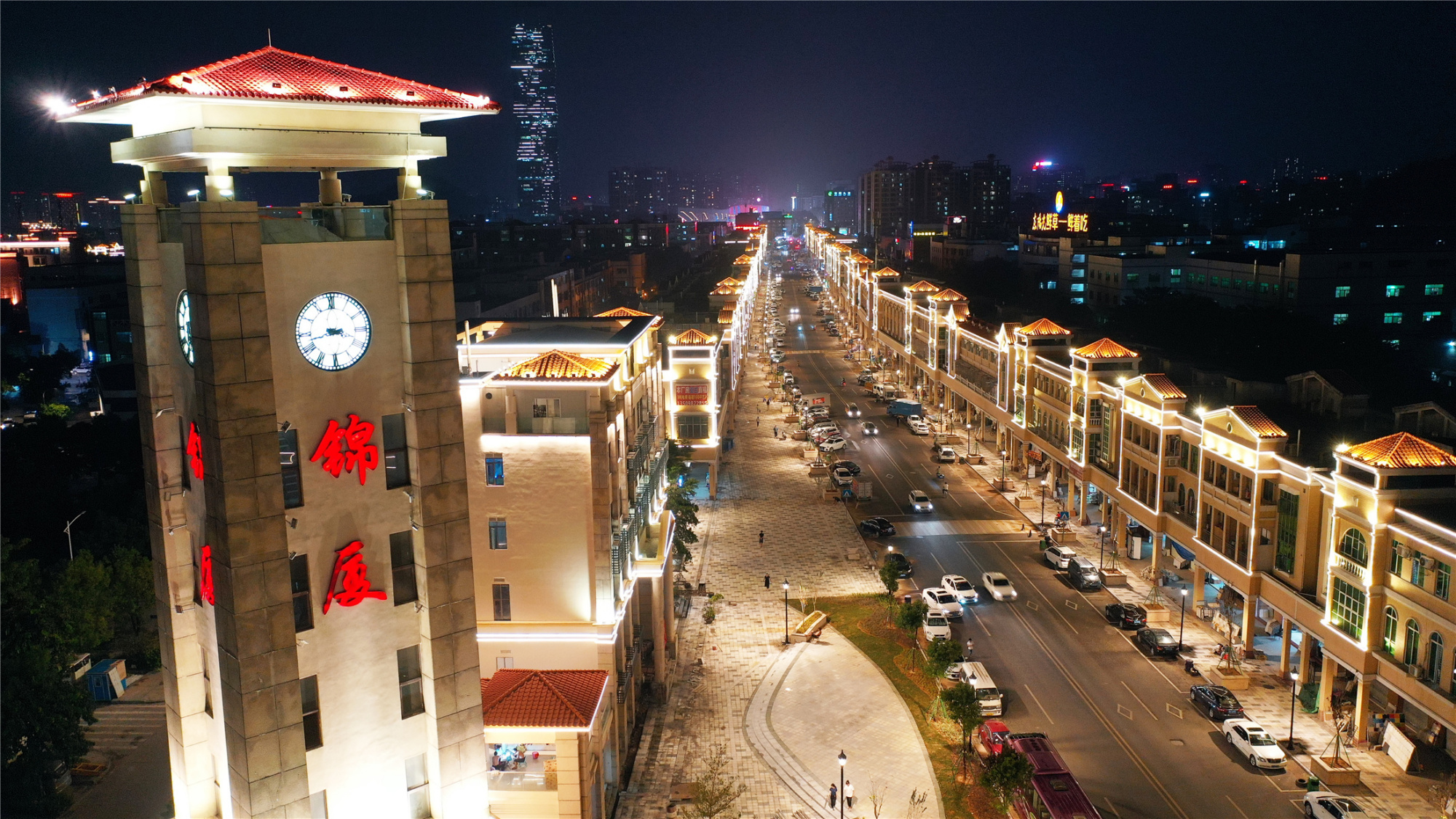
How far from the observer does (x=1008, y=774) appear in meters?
28.9

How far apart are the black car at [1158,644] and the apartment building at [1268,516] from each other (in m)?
2.38

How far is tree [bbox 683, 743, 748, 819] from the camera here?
92.3ft

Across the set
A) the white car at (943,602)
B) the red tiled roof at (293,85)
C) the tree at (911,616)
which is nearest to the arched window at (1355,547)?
the tree at (911,616)

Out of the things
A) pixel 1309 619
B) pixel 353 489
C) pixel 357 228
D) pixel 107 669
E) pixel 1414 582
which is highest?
pixel 357 228

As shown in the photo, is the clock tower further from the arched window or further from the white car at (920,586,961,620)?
the white car at (920,586,961,620)

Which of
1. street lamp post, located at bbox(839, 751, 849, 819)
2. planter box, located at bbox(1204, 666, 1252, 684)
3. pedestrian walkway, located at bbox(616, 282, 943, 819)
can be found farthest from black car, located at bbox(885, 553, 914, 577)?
street lamp post, located at bbox(839, 751, 849, 819)

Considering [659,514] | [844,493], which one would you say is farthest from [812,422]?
[659,514]

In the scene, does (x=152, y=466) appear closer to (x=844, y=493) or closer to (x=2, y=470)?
(x=2, y=470)

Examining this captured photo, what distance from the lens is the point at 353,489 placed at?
1817 cm

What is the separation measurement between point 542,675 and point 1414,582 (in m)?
25.9

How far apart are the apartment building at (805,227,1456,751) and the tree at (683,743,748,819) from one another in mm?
20111

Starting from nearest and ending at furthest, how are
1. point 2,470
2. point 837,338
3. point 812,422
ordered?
point 2,470 < point 812,422 < point 837,338

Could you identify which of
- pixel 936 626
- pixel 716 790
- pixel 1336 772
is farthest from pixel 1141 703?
pixel 716 790

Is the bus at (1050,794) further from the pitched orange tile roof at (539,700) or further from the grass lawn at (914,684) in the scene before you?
the pitched orange tile roof at (539,700)
